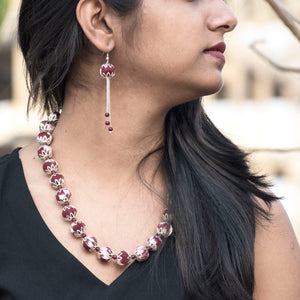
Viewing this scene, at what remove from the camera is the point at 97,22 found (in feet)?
7.50

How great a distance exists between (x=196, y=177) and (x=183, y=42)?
16.8 inches

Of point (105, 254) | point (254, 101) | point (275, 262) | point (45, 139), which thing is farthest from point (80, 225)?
point (254, 101)

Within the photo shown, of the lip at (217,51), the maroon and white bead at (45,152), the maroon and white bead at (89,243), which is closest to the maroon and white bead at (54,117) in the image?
the maroon and white bead at (45,152)

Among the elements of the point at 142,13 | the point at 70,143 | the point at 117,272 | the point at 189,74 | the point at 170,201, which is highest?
the point at 142,13

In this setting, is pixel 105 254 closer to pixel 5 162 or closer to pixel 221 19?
pixel 5 162

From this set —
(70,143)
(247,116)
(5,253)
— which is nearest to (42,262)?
(5,253)

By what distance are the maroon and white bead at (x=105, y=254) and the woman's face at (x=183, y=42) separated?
1.65 ft

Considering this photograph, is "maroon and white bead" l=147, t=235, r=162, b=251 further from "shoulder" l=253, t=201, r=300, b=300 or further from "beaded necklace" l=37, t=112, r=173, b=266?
"shoulder" l=253, t=201, r=300, b=300

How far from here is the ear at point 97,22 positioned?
2.26 meters

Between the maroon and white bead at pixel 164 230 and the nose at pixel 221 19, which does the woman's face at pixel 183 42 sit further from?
the maroon and white bead at pixel 164 230

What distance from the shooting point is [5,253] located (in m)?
2.19

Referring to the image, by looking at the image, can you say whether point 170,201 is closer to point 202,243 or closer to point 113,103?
point 202,243

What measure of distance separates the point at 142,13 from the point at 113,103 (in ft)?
→ 0.98

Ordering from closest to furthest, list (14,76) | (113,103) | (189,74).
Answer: (189,74) → (113,103) → (14,76)
